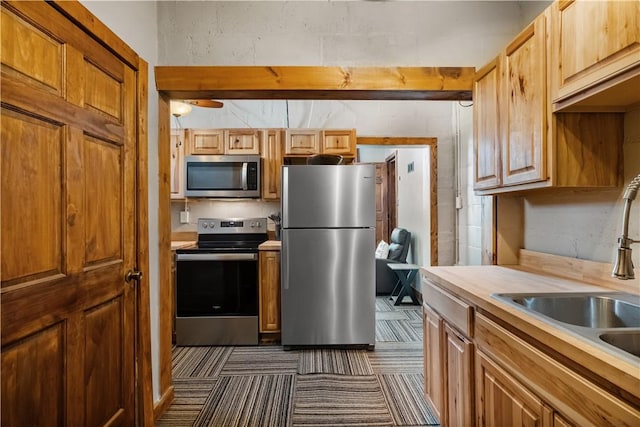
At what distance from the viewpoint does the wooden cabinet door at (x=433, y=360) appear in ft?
5.55

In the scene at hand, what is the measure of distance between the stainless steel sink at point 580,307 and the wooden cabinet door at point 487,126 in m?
0.67

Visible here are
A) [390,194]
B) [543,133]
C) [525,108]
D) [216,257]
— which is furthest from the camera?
[390,194]

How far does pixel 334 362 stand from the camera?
8.80 ft

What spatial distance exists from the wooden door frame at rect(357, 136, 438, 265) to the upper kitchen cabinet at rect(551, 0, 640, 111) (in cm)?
237

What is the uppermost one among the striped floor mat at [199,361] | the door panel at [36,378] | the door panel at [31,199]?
the door panel at [31,199]

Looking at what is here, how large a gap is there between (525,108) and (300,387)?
7.05ft

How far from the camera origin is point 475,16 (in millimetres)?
2096

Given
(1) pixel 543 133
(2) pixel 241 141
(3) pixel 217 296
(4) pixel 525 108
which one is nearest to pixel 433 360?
(1) pixel 543 133

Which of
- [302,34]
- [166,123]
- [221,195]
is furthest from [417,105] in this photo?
[166,123]

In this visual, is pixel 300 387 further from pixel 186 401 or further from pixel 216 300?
pixel 216 300

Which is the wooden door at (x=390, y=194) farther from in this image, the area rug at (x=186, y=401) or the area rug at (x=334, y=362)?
the area rug at (x=186, y=401)

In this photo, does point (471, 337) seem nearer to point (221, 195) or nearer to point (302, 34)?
point (302, 34)

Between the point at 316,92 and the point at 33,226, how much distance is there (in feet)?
5.05

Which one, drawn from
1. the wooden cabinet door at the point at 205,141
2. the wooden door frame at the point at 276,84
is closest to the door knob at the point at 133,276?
the wooden door frame at the point at 276,84
